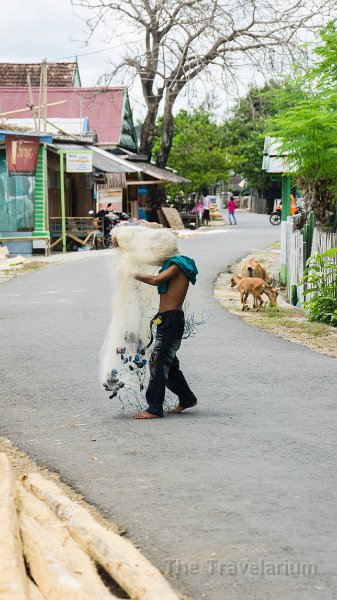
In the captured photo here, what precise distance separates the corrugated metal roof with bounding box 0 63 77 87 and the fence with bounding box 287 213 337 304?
32510mm

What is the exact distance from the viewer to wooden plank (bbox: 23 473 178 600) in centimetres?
382

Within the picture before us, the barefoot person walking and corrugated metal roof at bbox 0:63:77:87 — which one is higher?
corrugated metal roof at bbox 0:63:77:87

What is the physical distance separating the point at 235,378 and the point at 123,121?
121 feet

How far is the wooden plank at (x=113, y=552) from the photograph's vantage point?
382 cm

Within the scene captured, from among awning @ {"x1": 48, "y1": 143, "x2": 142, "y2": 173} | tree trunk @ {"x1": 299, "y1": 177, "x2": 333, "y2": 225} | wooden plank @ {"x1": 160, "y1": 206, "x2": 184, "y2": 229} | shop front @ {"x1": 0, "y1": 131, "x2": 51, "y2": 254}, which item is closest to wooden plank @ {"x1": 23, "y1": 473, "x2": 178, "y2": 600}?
tree trunk @ {"x1": 299, "y1": 177, "x2": 333, "y2": 225}

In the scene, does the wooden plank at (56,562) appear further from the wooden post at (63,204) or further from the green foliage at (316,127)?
the wooden post at (63,204)

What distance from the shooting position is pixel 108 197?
1411 inches

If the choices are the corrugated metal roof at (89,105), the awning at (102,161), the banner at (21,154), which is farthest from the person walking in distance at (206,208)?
the banner at (21,154)

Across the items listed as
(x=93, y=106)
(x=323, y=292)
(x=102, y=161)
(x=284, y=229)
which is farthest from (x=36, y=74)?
(x=323, y=292)

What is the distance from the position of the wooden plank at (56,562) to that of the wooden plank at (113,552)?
0.19ft

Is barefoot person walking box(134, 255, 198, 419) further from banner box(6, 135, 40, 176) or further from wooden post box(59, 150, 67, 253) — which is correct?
wooden post box(59, 150, 67, 253)

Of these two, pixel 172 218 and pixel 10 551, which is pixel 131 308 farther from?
pixel 172 218

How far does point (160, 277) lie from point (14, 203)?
21.9 m

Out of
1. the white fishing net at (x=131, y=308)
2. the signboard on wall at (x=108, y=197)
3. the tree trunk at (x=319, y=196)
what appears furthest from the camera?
the signboard on wall at (x=108, y=197)
